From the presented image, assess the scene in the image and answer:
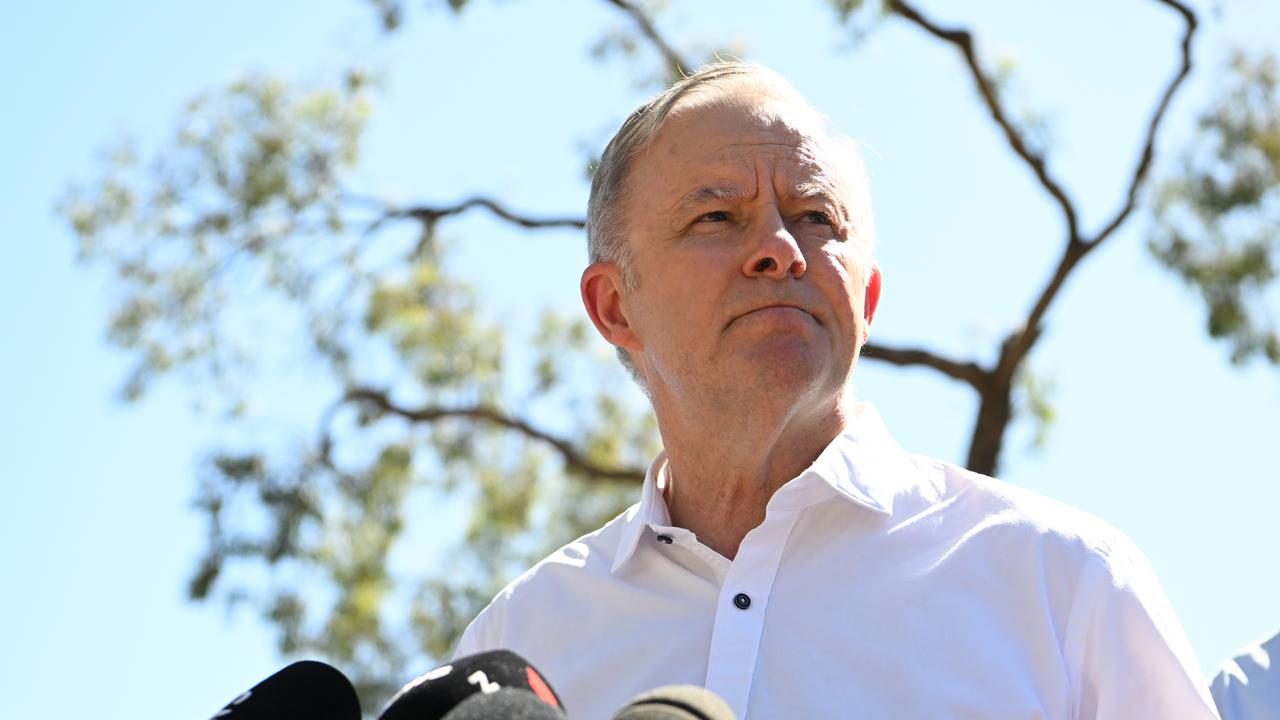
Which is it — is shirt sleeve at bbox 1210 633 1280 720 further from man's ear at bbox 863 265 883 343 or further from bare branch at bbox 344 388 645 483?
bare branch at bbox 344 388 645 483

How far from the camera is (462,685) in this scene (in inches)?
67.8

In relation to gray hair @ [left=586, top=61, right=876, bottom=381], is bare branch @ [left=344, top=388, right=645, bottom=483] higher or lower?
lower

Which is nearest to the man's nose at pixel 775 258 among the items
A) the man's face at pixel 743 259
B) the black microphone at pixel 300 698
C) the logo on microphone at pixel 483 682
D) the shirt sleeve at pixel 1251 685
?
the man's face at pixel 743 259

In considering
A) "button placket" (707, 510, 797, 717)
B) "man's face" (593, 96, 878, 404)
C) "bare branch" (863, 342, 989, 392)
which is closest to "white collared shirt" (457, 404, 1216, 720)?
"button placket" (707, 510, 797, 717)

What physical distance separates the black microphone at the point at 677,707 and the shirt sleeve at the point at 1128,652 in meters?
1.11

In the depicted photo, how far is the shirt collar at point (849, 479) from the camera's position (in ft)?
9.39

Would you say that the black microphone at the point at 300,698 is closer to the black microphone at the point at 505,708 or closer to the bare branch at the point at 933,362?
the black microphone at the point at 505,708

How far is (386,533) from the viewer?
12.7 meters

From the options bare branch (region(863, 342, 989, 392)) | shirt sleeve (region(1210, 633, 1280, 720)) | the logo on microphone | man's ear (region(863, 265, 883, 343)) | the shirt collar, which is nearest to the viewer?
the logo on microphone

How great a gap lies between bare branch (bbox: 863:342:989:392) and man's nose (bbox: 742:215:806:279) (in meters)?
7.76

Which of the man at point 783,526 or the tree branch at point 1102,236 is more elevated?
the man at point 783,526

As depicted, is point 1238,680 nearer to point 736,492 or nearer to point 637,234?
point 736,492

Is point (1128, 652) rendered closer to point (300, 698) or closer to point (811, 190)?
point (811, 190)

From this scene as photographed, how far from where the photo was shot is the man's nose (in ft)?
9.70
